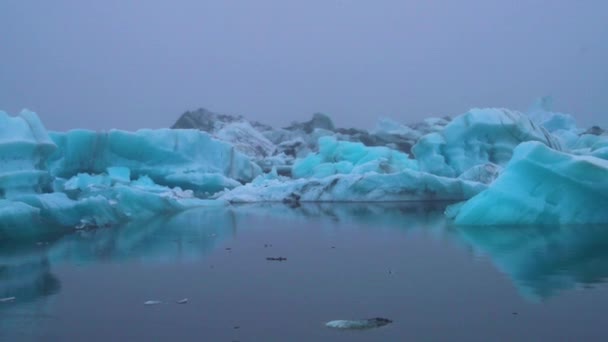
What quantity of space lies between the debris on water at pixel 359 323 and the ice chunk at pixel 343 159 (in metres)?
14.0

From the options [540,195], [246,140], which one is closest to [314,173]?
[246,140]

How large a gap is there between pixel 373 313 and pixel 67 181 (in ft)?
48.5

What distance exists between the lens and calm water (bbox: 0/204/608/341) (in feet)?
13.1

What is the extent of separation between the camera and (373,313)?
4.33m

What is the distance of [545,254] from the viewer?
22.4 feet

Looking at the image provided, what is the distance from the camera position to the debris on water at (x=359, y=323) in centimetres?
399

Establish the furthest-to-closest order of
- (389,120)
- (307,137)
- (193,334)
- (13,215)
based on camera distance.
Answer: (307,137) → (389,120) → (13,215) → (193,334)

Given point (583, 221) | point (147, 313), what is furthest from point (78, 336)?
point (583, 221)

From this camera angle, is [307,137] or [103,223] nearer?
[103,223]

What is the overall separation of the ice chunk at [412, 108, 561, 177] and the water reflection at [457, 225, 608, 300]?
26.0 feet

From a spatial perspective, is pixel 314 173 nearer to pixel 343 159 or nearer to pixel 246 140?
pixel 343 159

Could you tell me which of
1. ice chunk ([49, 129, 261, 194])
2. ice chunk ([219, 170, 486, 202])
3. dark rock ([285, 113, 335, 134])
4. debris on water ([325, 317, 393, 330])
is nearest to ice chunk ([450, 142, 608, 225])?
ice chunk ([219, 170, 486, 202])

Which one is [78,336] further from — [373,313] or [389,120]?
[389,120]

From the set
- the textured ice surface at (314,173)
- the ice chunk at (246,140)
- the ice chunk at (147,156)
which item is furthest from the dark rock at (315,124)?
the ice chunk at (147,156)
